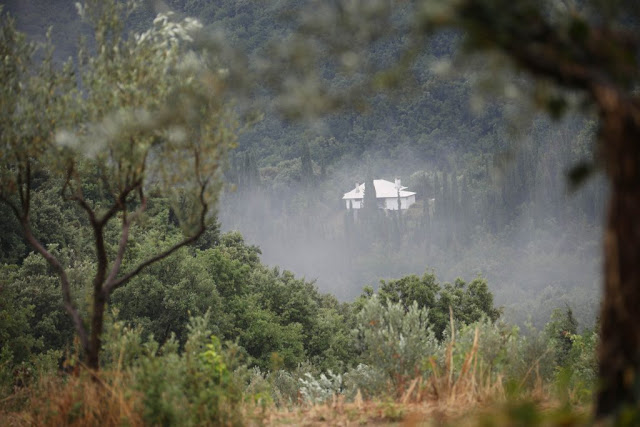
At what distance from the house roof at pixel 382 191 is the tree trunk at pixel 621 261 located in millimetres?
149214

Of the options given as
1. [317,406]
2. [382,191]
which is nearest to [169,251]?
[317,406]

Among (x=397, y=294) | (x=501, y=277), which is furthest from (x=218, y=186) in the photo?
(x=501, y=277)

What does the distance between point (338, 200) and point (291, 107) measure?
157847mm

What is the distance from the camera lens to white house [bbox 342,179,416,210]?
151250 mm

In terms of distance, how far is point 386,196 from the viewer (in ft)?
506

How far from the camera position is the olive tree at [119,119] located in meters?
6.20

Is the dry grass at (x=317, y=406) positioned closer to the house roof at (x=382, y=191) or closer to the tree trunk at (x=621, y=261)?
the tree trunk at (x=621, y=261)

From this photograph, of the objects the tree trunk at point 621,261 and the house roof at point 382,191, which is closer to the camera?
the tree trunk at point 621,261

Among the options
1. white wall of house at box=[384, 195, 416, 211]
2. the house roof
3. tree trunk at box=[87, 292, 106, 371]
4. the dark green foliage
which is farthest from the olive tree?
the house roof

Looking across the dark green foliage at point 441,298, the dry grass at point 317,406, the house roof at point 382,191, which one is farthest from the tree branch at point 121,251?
the house roof at point 382,191

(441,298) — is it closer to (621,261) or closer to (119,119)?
(119,119)

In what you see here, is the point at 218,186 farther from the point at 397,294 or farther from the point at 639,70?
the point at 397,294

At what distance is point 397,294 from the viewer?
118 ft

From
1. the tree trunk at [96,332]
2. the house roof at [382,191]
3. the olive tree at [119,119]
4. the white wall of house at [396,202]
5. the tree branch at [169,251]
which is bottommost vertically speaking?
the tree trunk at [96,332]
